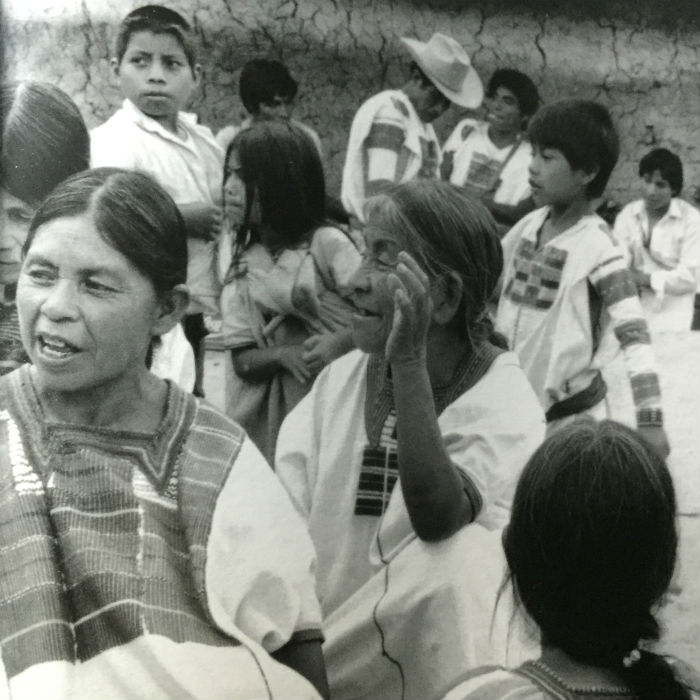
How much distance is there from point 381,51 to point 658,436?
2.65 feet

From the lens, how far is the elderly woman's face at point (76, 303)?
73.4 inches

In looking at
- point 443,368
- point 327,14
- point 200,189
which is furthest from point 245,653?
point 327,14

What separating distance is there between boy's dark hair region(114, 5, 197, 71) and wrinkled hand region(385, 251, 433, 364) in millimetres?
492

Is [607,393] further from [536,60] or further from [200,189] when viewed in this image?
[200,189]

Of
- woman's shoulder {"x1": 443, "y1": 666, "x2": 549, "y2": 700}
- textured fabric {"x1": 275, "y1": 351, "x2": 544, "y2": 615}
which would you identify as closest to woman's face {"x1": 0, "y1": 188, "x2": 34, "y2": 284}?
textured fabric {"x1": 275, "y1": 351, "x2": 544, "y2": 615}

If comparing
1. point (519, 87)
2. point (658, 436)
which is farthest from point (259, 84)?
point (658, 436)

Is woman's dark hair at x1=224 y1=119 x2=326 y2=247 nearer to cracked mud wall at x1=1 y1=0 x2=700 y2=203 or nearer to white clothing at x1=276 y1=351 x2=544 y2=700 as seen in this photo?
cracked mud wall at x1=1 y1=0 x2=700 y2=203

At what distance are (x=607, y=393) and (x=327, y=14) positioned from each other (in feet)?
2.61

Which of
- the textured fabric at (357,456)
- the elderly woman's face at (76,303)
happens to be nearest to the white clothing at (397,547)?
the textured fabric at (357,456)

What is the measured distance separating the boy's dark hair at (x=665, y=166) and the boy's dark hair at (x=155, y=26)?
81cm

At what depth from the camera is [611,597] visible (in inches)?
65.9

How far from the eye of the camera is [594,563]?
168 cm

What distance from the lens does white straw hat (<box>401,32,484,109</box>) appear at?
206 centimetres

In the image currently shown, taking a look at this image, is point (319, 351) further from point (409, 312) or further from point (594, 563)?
point (594, 563)
